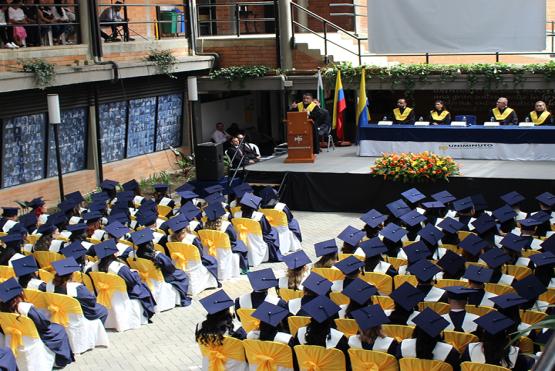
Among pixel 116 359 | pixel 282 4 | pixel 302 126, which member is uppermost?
pixel 282 4

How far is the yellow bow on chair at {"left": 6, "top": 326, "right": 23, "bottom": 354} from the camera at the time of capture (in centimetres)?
1038

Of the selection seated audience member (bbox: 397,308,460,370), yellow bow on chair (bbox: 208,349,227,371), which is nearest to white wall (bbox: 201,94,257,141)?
yellow bow on chair (bbox: 208,349,227,371)

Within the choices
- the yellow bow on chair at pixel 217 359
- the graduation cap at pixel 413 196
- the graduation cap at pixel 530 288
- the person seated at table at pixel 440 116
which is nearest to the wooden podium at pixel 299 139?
the person seated at table at pixel 440 116

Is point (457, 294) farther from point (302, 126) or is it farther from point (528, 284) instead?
point (302, 126)

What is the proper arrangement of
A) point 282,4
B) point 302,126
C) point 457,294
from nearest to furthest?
point 457,294, point 302,126, point 282,4

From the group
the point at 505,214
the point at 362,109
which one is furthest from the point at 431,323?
the point at 362,109

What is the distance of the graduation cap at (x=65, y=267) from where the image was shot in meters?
11.3

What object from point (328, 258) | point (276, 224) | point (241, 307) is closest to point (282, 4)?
point (276, 224)

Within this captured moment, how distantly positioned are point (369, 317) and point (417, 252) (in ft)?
9.91

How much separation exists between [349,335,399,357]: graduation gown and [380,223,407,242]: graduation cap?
153 inches

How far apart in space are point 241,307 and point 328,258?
189cm

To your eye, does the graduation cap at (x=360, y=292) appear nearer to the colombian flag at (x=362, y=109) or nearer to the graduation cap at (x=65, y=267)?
the graduation cap at (x=65, y=267)

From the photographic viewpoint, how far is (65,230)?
14.5 metres

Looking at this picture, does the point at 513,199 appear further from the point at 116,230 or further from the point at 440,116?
Result: the point at 440,116
